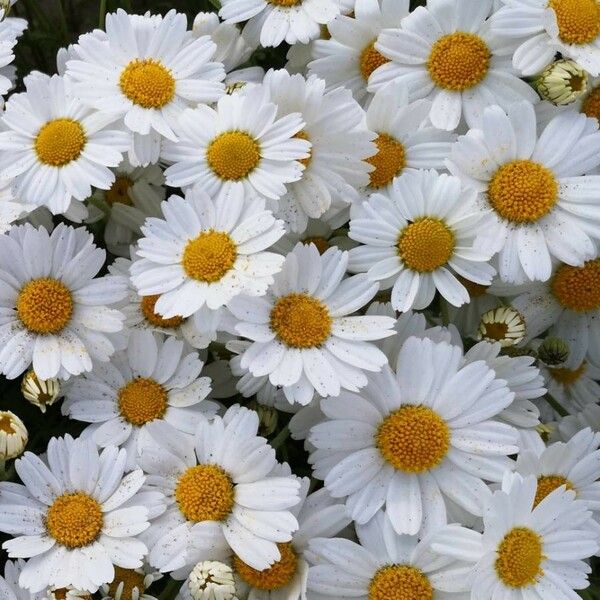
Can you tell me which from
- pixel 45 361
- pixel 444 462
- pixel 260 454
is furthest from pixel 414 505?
pixel 45 361

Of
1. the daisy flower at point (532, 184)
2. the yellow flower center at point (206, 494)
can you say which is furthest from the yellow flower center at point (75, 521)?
the daisy flower at point (532, 184)

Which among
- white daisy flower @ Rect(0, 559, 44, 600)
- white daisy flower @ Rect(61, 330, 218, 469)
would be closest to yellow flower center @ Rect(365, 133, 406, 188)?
white daisy flower @ Rect(61, 330, 218, 469)

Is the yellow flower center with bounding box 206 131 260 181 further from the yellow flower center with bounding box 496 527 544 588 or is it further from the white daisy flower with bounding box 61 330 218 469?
the yellow flower center with bounding box 496 527 544 588

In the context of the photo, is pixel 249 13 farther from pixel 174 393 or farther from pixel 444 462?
pixel 444 462

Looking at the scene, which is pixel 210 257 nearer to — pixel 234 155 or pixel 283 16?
pixel 234 155

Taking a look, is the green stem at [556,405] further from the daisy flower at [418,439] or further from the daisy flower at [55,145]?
the daisy flower at [55,145]

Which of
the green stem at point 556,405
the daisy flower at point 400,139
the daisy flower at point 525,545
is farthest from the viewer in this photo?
the green stem at point 556,405

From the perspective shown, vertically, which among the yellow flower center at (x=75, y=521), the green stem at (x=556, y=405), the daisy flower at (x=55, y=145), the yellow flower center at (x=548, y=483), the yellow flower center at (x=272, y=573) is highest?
the daisy flower at (x=55, y=145)
